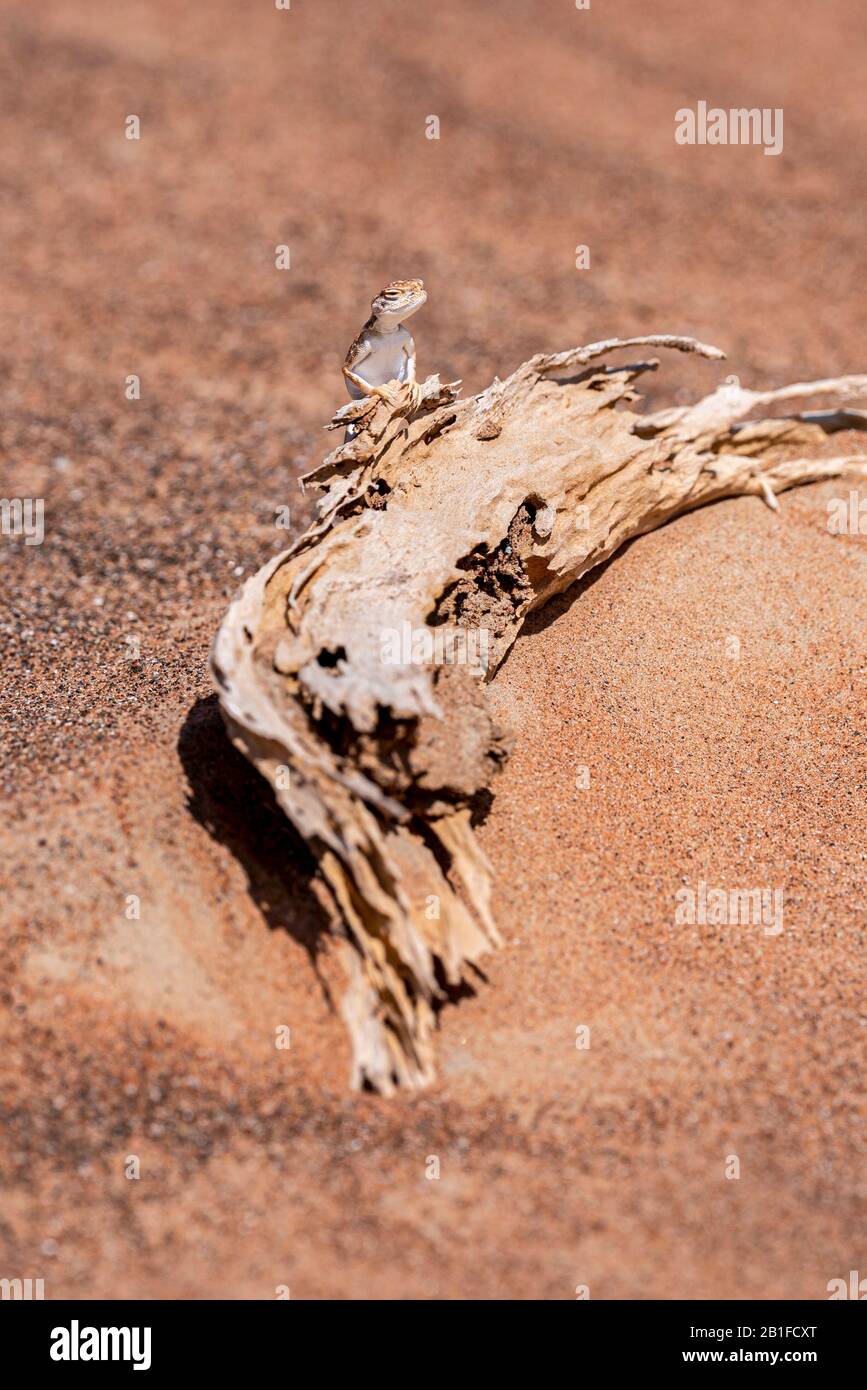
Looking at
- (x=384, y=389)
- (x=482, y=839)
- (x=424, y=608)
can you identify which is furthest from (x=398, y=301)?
(x=482, y=839)

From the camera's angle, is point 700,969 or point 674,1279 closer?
point 674,1279

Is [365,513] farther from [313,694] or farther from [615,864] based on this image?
[615,864]

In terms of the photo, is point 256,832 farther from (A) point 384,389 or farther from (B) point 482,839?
(A) point 384,389

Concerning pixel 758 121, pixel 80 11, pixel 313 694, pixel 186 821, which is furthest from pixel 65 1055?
pixel 80 11

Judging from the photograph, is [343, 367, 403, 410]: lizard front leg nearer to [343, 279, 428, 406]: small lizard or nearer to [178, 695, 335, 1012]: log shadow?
[343, 279, 428, 406]: small lizard

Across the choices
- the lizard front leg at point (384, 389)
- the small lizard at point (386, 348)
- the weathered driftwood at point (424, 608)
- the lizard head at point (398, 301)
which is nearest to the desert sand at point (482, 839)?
the weathered driftwood at point (424, 608)

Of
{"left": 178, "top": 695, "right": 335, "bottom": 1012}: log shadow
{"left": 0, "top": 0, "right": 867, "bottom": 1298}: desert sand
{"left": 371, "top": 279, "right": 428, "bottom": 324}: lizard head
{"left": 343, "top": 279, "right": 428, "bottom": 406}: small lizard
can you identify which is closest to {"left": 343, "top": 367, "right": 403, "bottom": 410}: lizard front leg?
{"left": 343, "top": 279, "right": 428, "bottom": 406}: small lizard

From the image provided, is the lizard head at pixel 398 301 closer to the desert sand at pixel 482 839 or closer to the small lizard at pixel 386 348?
the small lizard at pixel 386 348
